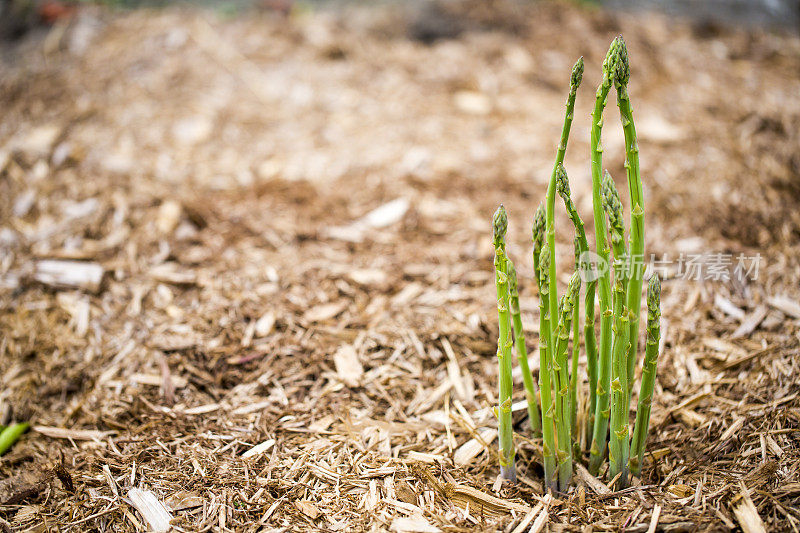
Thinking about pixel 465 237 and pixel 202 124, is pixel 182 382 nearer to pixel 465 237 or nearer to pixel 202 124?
pixel 465 237

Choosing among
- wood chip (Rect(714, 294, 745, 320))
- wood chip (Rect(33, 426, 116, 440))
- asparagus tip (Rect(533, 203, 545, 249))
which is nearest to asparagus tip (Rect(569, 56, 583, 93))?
asparagus tip (Rect(533, 203, 545, 249))

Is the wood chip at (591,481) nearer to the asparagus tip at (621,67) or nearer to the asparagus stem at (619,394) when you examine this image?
the asparagus stem at (619,394)

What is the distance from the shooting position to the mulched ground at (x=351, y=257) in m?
1.65

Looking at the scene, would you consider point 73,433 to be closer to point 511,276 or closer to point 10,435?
point 10,435

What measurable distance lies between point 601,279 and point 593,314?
0.11 meters

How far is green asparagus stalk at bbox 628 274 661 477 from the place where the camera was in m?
1.39

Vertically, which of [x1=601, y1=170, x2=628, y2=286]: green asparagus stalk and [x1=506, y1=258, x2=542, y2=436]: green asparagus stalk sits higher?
[x1=601, y1=170, x2=628, y2=286]: green asparagus stalk

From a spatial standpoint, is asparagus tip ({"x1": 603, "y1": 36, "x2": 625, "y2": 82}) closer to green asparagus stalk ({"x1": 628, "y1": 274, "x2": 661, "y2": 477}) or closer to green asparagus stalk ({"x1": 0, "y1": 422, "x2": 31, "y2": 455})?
green asparagus stalk ({"x1": 628, "y1": 274, "x2": 661, "y2": 477})

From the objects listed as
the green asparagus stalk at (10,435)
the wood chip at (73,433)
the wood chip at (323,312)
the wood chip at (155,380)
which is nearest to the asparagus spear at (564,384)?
the wood chip at (323,312)

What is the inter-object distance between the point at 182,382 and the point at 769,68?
4.33 meters

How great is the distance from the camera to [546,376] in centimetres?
147

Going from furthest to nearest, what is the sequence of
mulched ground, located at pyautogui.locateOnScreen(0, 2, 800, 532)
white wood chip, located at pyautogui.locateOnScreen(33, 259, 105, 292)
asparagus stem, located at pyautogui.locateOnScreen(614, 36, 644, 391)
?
white wood chip, located at pyautogui.locateOnScreen(33, 259, 105, 292) → mulched ground, located at pyautogui.locateOnScreen(0, 2, 800, 532) → asparagus stem, located at pyautogui.locateOnScreen(614, 36, 644, 391)

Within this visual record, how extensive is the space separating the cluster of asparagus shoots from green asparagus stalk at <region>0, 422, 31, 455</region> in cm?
163

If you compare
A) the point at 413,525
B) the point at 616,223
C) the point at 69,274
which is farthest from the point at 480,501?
the point at 69,274
